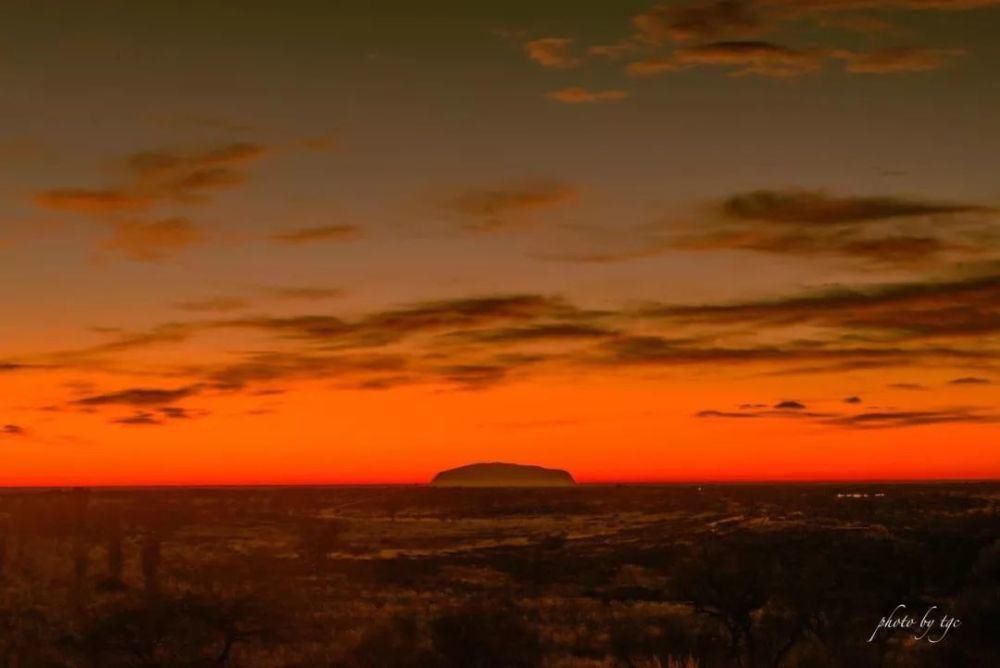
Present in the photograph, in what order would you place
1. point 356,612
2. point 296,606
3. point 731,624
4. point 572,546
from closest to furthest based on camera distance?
point 731,624 < point 296,606 < point 356,612 < point 572,546

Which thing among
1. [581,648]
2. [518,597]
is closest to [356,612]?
[518,597]

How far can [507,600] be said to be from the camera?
3922 cm

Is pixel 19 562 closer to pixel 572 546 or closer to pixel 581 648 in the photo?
pixel 572 546

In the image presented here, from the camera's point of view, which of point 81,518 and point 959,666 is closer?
point 959,666

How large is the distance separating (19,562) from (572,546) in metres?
28.1

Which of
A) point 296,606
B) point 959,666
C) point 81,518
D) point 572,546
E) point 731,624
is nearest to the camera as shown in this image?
point 959,666

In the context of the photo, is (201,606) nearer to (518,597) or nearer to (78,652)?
(78,652)

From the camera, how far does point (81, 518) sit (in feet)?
243

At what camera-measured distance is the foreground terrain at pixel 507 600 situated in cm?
2339

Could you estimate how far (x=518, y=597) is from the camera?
4191 centimetres

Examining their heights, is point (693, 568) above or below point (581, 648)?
above

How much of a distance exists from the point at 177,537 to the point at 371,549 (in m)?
14.7

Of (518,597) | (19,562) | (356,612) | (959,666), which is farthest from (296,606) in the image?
(19,562)

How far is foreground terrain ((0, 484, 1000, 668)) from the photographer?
76.7 ft
